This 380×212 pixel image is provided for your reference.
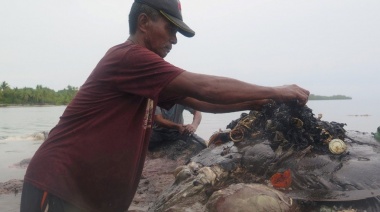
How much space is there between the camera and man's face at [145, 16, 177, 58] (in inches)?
95.5

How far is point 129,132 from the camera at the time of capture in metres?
2.35

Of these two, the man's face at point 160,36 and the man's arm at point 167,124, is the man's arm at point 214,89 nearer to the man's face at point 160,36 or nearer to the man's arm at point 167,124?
the man's face at point 160,36

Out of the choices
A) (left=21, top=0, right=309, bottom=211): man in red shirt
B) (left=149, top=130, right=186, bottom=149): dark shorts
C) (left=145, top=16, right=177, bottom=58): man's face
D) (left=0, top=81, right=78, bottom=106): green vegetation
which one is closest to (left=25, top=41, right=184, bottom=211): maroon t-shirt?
(left=21, top=0, right=309, bottom=211): man in red shirt

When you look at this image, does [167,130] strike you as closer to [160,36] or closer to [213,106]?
[213,106]

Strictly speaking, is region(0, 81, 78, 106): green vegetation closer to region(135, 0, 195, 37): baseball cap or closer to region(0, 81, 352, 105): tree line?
region(0, 81, 352, 105): tree line

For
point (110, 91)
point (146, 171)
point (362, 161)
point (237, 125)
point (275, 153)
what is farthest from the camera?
point (146, 171)

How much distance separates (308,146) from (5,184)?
184 inches

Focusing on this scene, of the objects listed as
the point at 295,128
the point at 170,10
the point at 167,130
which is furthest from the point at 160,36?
the point at 167,130

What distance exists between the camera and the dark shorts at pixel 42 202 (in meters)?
2.27

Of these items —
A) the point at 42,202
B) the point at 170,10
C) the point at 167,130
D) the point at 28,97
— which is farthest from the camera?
the point at 28,97

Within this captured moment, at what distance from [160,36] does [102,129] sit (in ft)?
2.16

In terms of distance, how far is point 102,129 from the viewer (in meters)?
2.29

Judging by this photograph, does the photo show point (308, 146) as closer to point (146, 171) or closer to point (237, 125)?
point (237, 125)

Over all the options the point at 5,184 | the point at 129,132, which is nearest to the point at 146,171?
the point at 5,184
